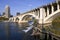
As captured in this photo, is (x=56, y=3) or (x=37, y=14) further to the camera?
(x=37, y=14)

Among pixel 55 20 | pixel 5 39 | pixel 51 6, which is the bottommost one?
pixel 5 39

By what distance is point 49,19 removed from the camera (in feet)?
219

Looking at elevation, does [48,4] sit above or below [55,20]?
above

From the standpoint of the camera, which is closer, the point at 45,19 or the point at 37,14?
the point at 45,19

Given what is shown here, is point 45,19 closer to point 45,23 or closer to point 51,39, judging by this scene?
point 45,23

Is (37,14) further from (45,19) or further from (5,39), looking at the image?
(5,39)

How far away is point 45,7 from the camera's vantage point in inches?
2657

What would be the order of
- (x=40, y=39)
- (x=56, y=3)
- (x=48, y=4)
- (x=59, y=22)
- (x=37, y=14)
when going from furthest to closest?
1. (x=37, y=14)
2. (x=59, y=22)
3. (x=48, y=4)
4. (x=56, y=3)
5. (x=40, y=39)

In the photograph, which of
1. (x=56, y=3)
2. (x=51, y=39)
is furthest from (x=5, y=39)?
(x=56, y=3)

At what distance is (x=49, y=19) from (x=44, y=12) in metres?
3.84

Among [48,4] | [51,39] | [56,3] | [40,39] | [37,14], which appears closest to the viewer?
[51,39]

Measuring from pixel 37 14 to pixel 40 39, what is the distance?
43117 mm

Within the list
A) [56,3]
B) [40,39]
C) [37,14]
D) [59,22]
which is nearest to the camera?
[40,39]

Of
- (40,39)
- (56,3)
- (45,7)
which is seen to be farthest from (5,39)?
(45,7)
